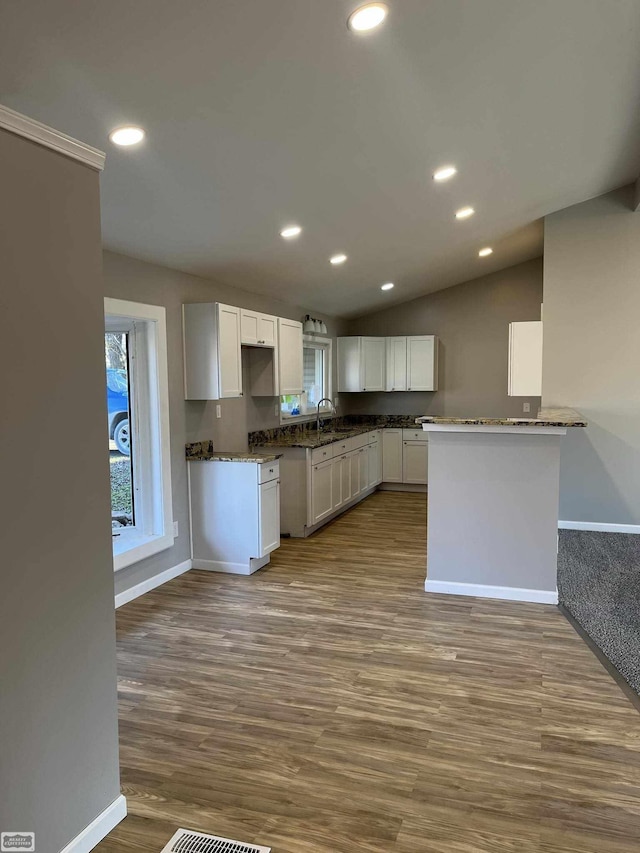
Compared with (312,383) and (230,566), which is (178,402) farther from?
(312,383)

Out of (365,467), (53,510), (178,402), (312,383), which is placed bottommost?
(365,467)

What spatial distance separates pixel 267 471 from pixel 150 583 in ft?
3.91

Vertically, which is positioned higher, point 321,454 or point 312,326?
point 312,326

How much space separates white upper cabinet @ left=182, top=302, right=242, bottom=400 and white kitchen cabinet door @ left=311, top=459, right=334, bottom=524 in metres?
1.52

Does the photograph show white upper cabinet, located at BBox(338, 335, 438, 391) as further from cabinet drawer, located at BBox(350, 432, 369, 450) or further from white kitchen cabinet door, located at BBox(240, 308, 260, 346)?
white kitchen cabinet door, located at BBox(240, 308, 260, 346)

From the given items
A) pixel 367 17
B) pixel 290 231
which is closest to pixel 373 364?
pixel 290 231

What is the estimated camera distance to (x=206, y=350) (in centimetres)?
472

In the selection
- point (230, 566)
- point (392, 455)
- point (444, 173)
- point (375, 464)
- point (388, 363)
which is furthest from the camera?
point (388, 363)

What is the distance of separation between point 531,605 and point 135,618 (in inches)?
103

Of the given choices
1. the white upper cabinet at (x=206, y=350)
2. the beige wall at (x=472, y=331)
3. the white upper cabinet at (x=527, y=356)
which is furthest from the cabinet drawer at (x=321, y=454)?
the beige wall at (x=472, y=331)

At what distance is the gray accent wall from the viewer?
5.60 ft

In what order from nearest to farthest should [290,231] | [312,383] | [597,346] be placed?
[290,231]
[597,346]
[312,383]

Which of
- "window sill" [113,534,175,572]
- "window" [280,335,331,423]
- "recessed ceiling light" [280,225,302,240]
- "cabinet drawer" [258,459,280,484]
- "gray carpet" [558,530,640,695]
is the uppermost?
"recessed ceiling light" [280,225,302,240]

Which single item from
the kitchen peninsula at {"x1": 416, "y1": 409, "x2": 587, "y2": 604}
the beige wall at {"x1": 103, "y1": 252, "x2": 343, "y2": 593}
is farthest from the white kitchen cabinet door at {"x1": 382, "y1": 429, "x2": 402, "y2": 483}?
the kitchen peninsula at {"x1": 416, "y1": 409, "x2": 587, "y2": 604}
